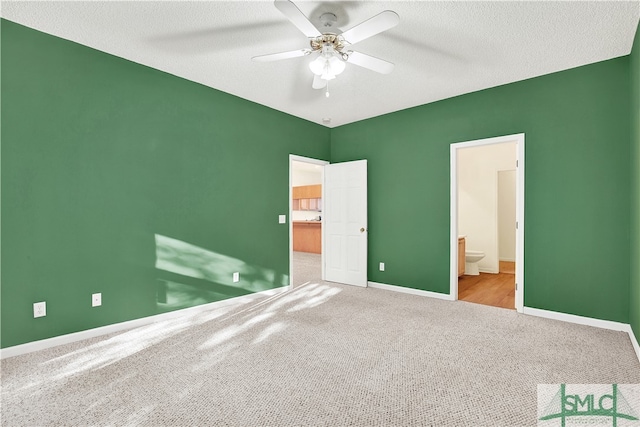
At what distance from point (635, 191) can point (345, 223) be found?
11.1 ft

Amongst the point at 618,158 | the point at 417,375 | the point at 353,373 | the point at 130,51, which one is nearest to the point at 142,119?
the point at 130,51

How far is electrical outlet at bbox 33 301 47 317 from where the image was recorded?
8.53ft

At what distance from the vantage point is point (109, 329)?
299 centimetres

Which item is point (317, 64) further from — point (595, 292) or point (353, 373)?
point (595, 292)

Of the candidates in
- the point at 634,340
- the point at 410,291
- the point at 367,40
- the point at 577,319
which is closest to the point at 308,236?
the point at 410,291

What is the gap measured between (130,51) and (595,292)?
203 inches

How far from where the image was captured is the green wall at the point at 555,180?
307cm

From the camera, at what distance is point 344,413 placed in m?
1.82

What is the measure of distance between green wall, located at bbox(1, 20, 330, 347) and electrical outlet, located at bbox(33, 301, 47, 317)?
4 cm

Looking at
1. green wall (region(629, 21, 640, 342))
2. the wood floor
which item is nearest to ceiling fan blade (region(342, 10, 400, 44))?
green wall (region(629, 21, 640, 342))

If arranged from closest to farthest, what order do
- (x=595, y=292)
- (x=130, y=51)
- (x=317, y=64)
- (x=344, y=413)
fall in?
1. (x=344, y=413)
2. (x=317, y=64)
3. (x=130, y=51)
4. (x=595, y=292)

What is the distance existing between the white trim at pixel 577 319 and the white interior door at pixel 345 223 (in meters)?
2.22

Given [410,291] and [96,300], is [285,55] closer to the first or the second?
[96,300]

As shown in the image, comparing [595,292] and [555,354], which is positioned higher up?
[595,292]
